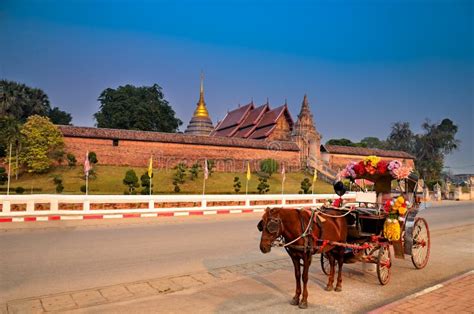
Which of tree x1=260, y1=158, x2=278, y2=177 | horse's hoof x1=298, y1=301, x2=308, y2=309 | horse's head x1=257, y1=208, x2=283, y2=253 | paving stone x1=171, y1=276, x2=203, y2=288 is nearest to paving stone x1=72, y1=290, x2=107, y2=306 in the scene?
paving stone x1=171, y1=276, x2=203, y2=288

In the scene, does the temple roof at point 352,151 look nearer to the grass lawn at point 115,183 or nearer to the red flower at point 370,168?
the grass lawn at point 115,183

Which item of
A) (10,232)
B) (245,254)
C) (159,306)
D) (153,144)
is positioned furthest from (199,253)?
(153,144)

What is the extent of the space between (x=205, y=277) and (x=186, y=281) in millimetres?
406

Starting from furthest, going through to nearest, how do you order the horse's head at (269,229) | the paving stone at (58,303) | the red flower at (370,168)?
the red flower at (370,168)
the paving stone at (58,303)
the horse's head at (269,229)

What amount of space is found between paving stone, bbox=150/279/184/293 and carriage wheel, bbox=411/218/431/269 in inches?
178

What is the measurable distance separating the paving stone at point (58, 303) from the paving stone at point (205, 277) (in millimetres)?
2041

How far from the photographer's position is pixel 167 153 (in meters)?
37.3

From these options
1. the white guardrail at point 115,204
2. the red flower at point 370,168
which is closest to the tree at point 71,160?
the white guardrail at point 115,204

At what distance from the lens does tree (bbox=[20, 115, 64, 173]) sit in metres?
29.4

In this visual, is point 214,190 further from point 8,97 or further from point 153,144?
point 8,97

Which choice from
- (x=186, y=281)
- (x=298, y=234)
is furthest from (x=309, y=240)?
(x=186, y=281)

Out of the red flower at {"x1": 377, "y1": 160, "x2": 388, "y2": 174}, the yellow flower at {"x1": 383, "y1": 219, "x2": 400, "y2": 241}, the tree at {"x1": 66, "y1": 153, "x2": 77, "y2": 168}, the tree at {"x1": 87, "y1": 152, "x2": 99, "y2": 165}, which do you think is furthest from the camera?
the tree at {"x1": 87, "y1": 152, "x2": 99, "y2": 165}

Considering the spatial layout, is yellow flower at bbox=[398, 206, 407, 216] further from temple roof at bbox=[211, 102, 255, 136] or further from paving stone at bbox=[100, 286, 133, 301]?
temple roof at bbox=[211, 102, 255, 136]

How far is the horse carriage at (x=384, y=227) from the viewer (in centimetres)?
616
